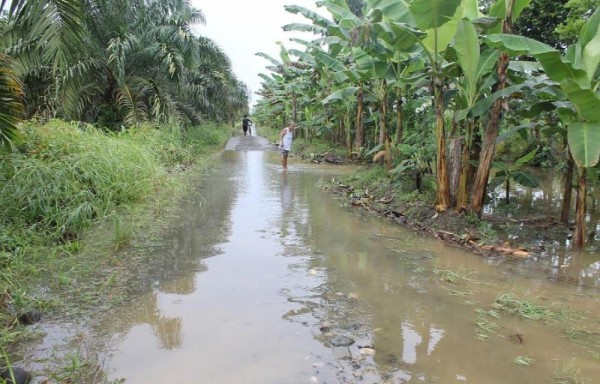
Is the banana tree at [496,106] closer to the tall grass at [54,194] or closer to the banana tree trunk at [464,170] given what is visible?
the banana tree trunk at [464,170]

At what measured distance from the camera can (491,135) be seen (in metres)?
7.07

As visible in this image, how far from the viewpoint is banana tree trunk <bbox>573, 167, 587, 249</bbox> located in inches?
259

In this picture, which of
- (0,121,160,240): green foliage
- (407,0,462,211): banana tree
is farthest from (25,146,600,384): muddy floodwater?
(0,121,160,240): green foliage

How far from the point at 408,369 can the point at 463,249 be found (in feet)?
11.9

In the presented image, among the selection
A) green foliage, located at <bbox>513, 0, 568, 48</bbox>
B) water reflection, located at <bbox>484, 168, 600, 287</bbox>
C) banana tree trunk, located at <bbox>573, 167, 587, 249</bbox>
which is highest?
green foliage, located at <bbox>513, 0, 568, 48</bbox>

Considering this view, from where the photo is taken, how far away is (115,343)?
3.83m

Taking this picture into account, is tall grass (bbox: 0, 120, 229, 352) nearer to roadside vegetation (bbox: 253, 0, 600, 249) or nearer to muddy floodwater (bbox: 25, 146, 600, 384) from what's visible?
muddy floodwater (bbox: 25, 146, 600, 384)

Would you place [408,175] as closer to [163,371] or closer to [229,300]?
[229,300]

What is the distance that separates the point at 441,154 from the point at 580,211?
2.23 meters

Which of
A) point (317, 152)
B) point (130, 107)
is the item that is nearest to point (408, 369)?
point (130, 107)

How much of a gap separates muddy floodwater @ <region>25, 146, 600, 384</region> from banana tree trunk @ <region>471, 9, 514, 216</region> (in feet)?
3.93

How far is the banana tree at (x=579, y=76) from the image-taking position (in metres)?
5.68

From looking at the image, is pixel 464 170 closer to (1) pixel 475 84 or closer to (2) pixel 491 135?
(2) pixel 491 135

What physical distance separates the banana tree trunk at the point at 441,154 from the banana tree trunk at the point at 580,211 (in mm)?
1958
